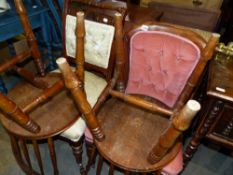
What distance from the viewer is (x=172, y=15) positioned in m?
1.76

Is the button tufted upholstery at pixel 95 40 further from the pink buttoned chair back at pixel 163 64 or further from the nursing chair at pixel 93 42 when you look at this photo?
the pink buttoned chair back at pixel 163 64

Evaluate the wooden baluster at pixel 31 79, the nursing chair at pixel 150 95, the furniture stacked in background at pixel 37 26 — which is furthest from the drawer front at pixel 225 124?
the furniture stacked in background at pixel 37 26

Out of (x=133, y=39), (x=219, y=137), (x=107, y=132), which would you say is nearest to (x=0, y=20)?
(x=133, y=39)

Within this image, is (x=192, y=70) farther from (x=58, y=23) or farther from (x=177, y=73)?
(x=58, y=23)

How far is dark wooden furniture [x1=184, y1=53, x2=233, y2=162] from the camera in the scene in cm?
92

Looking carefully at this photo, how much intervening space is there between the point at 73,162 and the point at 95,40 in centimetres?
88

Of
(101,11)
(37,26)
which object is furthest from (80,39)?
(37,26)

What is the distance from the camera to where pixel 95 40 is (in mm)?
1239

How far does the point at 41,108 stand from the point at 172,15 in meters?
1.29

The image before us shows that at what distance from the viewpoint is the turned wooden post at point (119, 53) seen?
0.95m

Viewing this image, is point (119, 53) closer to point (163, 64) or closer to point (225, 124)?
point (163, 64)

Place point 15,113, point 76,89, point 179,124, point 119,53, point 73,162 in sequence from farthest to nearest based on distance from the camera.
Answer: point 73,162, point 119,53, point 15,113, point 76,89, point 179,124

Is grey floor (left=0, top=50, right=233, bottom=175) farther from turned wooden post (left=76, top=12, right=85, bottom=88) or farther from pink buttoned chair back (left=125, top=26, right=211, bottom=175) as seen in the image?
turned wooden post (left=76, top=12, right=85, bottom=88)

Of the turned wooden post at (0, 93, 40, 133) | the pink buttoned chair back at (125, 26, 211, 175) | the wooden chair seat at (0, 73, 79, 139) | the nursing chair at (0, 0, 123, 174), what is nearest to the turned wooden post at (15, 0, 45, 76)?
the nursing chair at (0, 0, 123, 174)
